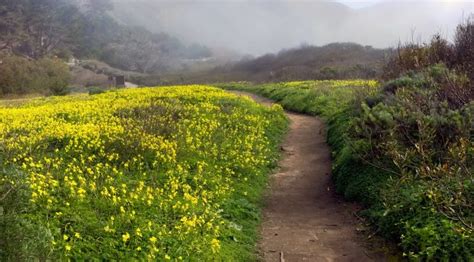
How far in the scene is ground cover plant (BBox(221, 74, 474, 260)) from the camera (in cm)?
707

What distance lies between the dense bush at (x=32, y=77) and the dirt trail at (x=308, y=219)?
38038mm

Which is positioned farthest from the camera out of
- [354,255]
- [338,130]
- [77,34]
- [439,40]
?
[77,34]

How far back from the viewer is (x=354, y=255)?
25.8ft

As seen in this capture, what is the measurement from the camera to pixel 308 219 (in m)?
9.59

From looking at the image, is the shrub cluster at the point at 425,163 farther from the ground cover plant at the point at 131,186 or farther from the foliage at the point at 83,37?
the foliage at the point at 83,37

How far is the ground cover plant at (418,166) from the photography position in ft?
23.2

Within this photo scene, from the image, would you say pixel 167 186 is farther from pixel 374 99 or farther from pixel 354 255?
pixel 374 99

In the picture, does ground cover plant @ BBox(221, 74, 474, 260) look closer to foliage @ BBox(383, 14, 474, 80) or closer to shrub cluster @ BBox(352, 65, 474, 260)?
shrub cluster @ BBox(352, 65, 474, 260)

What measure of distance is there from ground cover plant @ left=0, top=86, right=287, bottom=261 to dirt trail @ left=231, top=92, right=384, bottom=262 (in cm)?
40

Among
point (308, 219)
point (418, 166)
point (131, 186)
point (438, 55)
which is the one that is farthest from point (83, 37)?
point (418, 166)

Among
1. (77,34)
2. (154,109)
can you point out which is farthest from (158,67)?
(154,109)

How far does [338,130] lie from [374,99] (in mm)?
1925

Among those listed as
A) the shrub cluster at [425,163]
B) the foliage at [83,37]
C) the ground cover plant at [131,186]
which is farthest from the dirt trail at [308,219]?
the foliage at [83,37]

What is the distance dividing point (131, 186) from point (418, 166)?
17.8ft
